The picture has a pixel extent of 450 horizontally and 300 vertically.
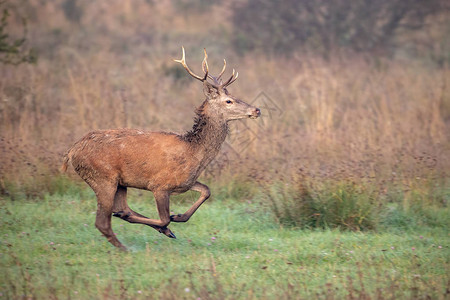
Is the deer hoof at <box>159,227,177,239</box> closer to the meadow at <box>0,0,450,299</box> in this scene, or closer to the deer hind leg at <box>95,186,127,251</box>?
the meadow at <box>0,0,450,299</box>

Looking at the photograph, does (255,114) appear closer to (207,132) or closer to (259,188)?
(207,132)

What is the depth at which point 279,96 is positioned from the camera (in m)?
14.5

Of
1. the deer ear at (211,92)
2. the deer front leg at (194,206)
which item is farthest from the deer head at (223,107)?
the deer front leg at (194,206)

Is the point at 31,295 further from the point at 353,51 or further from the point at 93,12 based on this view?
the point at 93,12

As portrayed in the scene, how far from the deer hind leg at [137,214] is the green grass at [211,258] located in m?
0.25

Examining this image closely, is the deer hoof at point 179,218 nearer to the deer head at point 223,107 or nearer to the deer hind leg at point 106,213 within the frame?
the deer hind leg at point 106,213

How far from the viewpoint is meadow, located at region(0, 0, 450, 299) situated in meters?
6.34

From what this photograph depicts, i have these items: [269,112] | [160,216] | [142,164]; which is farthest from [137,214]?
[269,112]

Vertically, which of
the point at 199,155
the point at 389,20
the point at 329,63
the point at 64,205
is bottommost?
the point at 64,205

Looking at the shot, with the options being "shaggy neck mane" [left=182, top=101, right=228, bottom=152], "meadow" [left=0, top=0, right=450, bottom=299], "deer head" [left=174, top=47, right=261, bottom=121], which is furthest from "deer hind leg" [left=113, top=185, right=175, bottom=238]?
"deer head" [left=174, top=47, right=261, bottom=121]

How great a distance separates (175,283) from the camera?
5891mm

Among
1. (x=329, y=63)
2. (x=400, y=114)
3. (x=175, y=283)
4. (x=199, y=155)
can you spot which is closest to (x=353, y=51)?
(x=329, y=63)

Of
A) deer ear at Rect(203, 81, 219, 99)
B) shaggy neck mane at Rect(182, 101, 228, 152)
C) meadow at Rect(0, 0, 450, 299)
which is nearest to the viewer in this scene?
meadow at Rect(0, 0, 450, 299)

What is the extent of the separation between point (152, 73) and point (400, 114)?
260 inches
